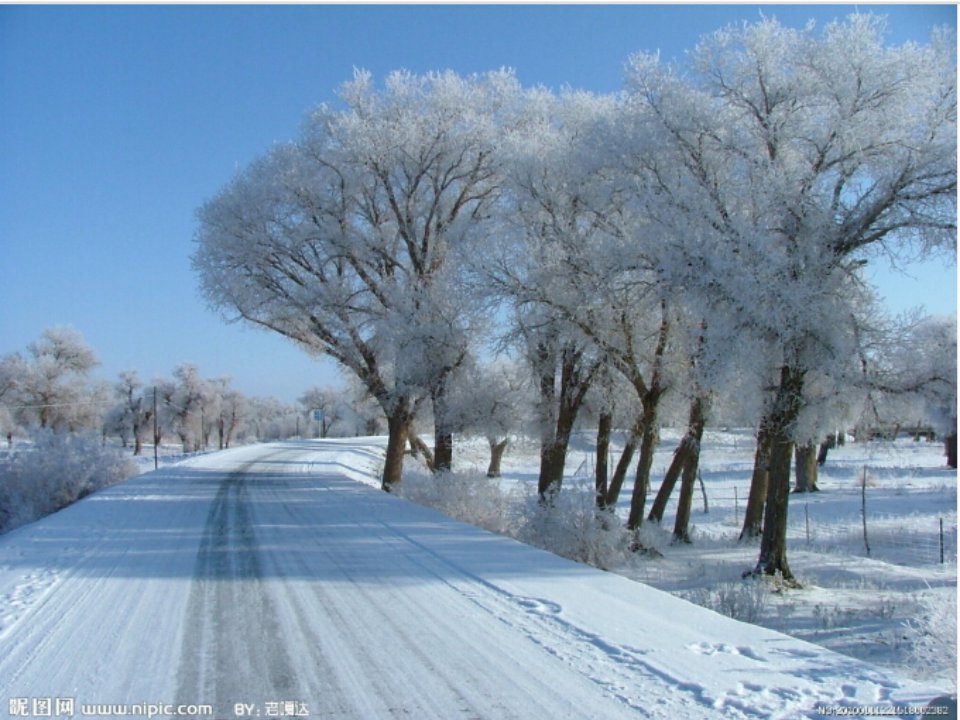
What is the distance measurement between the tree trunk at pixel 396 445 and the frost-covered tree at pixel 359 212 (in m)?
0.07

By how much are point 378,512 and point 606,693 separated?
987cm

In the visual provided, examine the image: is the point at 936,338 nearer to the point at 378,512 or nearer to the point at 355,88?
the point at 378,512

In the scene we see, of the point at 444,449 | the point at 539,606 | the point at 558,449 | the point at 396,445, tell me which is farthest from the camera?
the point at 396,445

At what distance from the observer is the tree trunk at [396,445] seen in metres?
24.5

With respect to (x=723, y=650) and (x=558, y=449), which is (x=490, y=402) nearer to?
(x=558, y=449)

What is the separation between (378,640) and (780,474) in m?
10.2

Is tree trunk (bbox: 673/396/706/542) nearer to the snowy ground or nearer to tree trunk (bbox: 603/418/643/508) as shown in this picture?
the snowy ground

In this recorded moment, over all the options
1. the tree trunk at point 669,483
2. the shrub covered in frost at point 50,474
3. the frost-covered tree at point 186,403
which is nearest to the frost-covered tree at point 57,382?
the frost-covered tree at point 186,403

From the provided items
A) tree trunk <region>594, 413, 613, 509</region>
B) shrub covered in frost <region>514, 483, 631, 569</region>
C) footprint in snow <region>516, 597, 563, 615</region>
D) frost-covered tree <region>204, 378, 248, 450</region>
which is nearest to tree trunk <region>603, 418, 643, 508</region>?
tree trunk <region>594, 413, 613, 509</region>

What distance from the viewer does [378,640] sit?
20.9 ft

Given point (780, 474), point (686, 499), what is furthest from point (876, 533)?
point (780, 474)

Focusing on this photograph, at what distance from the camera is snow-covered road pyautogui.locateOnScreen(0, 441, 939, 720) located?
5078 mm

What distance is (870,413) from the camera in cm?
1427

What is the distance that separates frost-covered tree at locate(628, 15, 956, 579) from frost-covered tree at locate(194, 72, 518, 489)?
918 centimetres
